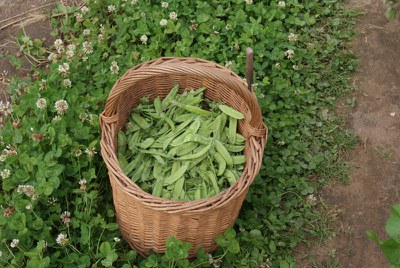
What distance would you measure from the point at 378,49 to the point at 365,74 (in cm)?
28

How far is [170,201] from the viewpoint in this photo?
2.26 m

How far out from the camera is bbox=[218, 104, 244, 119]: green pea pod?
273cm

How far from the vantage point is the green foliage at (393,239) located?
5.95 feet

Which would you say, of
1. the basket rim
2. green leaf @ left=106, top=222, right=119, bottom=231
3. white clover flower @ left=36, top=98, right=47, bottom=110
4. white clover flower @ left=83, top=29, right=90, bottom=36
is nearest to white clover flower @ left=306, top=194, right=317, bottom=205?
the basket rim

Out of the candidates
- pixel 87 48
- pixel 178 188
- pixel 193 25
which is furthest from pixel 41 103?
pixel 193 25

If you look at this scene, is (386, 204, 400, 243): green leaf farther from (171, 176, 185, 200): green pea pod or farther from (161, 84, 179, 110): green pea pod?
(161, 84, 179, 110): green pea pod

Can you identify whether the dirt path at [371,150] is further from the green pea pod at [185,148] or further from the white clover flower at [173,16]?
the white clover flower at [173,16]

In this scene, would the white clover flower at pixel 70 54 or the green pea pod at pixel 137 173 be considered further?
the white clover flower at pixel 70 54

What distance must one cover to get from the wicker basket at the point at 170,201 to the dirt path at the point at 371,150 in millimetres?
814

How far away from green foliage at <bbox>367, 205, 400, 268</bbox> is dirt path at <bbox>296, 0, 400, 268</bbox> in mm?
1079

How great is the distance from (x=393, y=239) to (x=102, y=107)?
1.91m

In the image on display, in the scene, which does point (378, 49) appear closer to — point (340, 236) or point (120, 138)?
point (340, 236)

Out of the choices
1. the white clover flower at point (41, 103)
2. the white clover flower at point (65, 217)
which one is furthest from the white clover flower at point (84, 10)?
the white clover flower at point (65, 217)

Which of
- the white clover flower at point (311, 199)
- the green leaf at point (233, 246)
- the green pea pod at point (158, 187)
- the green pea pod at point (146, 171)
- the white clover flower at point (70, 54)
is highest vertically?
the white clover flower at point (70, 54)
